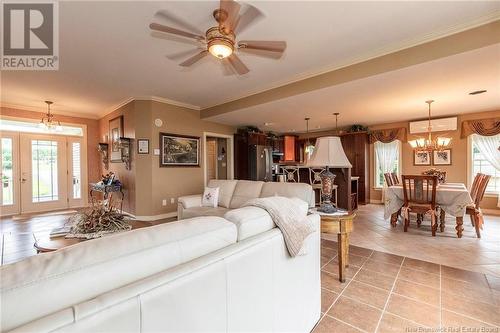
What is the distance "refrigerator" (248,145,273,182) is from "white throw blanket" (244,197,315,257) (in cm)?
494

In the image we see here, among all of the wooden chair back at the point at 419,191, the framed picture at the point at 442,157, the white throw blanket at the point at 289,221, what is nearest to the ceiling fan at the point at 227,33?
the white throw blanket at the point at 289,221

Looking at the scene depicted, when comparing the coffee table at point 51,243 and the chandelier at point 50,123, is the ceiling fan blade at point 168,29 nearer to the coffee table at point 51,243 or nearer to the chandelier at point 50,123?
the coffee table at point 51,243

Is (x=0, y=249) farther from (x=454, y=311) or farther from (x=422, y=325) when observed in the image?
(x=454, y=311)

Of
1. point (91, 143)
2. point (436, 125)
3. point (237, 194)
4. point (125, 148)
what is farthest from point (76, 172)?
point (436, 125)

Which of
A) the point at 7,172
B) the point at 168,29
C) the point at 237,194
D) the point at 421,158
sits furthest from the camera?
the point at 421,158

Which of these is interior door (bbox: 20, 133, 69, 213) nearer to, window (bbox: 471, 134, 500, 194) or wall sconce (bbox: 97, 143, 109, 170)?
wall sconce (bbox: 97, 143, 109, 170)

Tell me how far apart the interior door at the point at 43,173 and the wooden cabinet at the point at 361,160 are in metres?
7.94

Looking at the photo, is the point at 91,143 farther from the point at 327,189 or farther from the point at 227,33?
the point at 327,189

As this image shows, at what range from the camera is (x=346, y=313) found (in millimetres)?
1782

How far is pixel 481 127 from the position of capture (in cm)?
516

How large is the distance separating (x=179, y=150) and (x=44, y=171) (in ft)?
11.3

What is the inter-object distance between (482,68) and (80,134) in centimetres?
821

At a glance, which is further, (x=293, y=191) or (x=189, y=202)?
(x=189, y=202)

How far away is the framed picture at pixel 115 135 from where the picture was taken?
16.9ft
